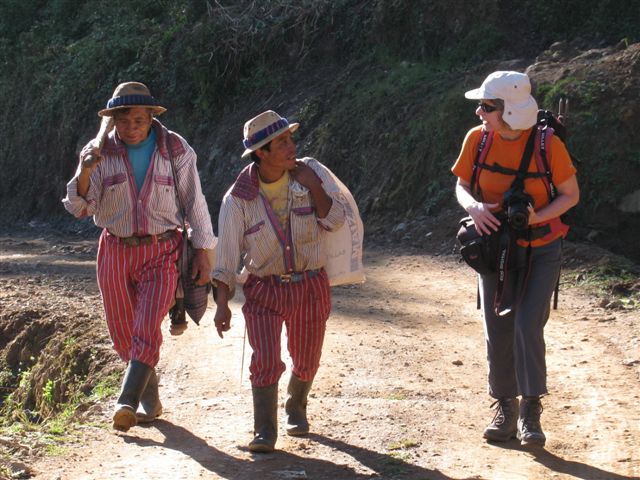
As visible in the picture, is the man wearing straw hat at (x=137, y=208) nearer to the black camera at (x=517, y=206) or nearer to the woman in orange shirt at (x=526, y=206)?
the woman in orange shirt at (x=526, y=206)

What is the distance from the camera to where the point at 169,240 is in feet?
20.6

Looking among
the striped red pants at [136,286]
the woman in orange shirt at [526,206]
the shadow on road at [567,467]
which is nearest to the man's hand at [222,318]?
the striped red pants at [136,286]

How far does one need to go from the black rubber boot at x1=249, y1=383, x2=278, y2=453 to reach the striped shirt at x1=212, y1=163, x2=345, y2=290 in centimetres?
55

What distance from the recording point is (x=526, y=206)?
18.0 feet

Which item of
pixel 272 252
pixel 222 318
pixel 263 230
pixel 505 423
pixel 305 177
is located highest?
pixel 305 177

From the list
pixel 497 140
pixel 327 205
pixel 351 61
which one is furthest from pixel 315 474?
pixel 351 61

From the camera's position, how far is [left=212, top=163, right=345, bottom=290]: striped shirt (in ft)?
19.0

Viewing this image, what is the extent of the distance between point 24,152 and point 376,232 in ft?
30.7

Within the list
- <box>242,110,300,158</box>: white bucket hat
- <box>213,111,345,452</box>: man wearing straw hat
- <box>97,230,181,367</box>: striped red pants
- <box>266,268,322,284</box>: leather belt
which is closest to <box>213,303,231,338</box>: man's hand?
<box>213,111,345,452</box>: man wearing straw hat

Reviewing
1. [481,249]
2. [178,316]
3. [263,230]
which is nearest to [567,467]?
[481,249]

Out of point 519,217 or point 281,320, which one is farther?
point 281,320

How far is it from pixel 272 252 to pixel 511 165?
1246 mm

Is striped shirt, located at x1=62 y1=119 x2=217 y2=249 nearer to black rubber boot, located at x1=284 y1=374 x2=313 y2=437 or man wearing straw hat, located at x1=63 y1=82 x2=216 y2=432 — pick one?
man wearing straw hat, located at x1=63 y1=82 x2=216 y2=432

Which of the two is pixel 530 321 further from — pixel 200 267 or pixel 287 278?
pixel 200 267
